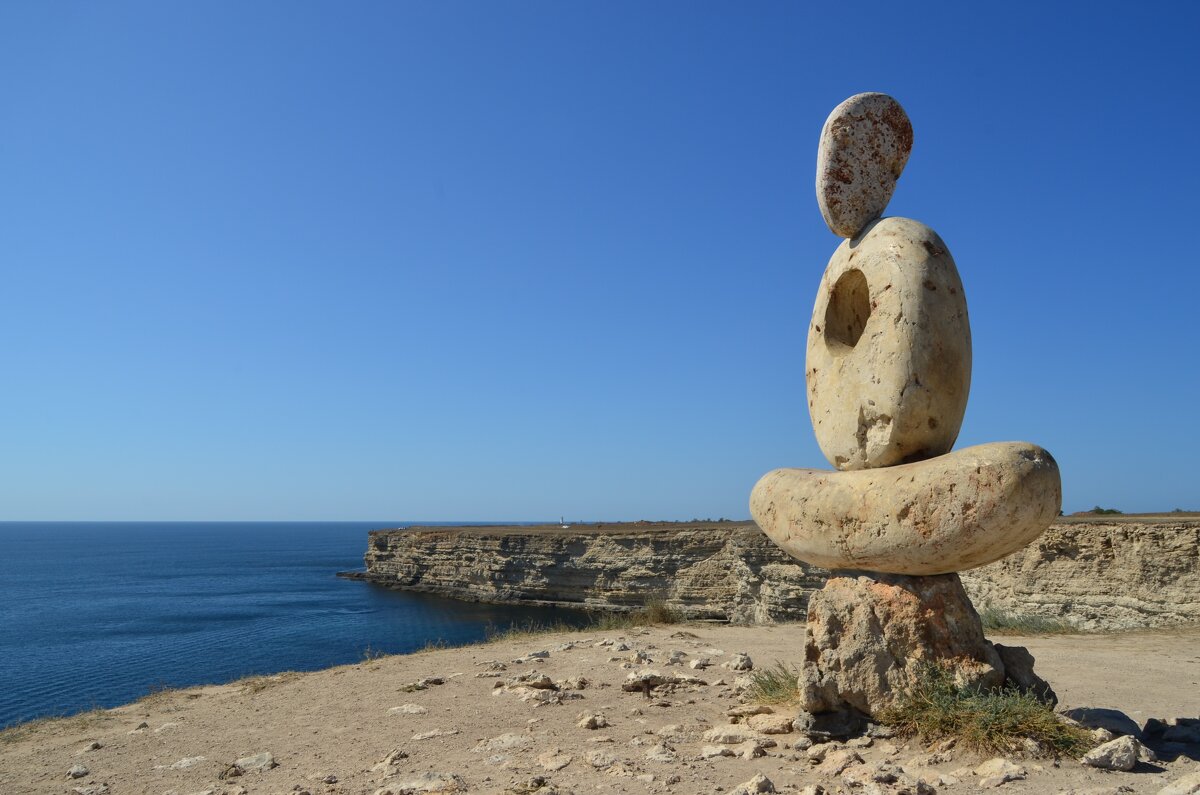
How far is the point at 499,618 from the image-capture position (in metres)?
36.4

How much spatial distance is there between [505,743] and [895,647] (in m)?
3.02

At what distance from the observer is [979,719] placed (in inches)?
182

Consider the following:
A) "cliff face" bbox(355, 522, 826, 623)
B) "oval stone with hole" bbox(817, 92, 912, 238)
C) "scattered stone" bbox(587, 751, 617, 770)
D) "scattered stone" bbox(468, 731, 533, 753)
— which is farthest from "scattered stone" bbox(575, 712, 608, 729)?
"cliff face" bbox(355, 522, 826, 623)

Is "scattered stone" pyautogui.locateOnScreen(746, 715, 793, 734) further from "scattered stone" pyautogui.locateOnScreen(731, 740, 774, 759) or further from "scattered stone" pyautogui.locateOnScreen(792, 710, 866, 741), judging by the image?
"scattered stone" pyautogui.locateOnScreen(731, 740, 774, 759)

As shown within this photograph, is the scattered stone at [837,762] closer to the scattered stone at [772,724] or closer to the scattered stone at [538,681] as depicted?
the scattered stone at [772,724]

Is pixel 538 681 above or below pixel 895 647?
below

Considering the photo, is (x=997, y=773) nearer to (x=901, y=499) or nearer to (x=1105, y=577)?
(x=901, y=499)

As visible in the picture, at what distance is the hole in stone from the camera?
6188 millimetres

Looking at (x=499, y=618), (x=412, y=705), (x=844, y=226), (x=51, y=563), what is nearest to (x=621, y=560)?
(x=499, y=618)

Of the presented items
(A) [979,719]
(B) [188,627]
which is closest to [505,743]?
(A) [979,719]

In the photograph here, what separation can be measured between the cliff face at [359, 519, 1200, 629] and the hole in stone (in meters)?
15.6

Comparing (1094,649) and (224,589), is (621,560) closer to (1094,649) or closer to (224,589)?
(1094,649)

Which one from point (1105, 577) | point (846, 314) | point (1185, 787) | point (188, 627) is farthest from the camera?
point (188, 627)

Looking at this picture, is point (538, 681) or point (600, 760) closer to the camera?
point (600, 760)
